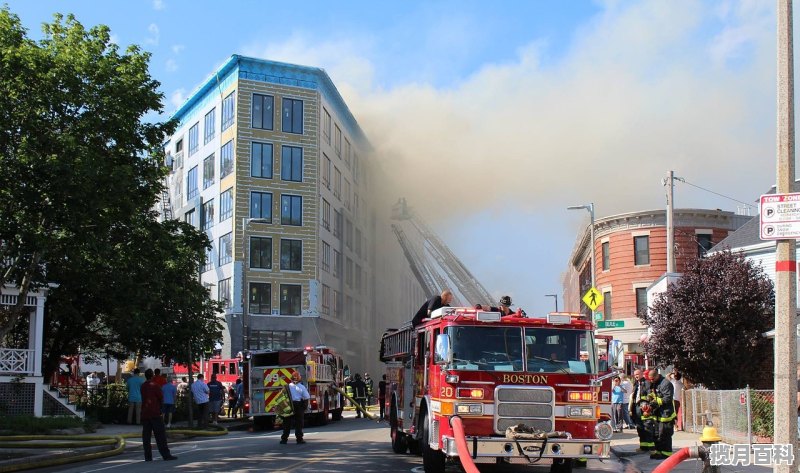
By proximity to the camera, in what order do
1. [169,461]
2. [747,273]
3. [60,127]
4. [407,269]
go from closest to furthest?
[169,461], [60,127], [747,273], [407,269]

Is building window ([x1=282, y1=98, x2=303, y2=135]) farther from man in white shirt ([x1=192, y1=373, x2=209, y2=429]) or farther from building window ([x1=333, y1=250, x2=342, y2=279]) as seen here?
man in white shirt ([x1=192, y1=373, x2=209, y2=429])

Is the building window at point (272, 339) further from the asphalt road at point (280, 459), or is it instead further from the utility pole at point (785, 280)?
the utility pole at point (785, 280)

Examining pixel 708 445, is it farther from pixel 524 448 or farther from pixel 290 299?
pixel 290 299

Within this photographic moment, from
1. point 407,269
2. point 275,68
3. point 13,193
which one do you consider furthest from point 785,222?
point 275,68

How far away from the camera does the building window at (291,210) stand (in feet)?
169

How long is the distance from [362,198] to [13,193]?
40.0 meters

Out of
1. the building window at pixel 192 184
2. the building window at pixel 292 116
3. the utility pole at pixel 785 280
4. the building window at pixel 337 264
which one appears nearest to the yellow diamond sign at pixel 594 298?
the utility pole at pixel 785 280

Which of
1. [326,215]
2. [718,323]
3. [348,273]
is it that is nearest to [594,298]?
[718,323]

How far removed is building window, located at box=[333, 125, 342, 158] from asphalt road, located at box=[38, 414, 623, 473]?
120 feet

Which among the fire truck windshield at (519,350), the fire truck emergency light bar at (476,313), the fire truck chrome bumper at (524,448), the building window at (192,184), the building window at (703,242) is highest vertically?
the building window at (192,184)

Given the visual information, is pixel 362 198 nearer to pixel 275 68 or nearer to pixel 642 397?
pixel 275 68

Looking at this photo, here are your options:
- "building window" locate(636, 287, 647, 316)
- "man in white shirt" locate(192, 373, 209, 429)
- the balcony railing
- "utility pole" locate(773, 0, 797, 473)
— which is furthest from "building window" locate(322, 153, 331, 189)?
"utility pole" locate(773, 0, 797, 473)

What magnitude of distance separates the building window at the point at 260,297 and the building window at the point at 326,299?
3.76 metres

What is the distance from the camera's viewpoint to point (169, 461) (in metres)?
15.3
